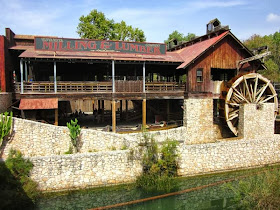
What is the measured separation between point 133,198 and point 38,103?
8.97 metres

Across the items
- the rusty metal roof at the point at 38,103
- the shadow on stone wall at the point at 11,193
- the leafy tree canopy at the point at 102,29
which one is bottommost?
the shadow on stone wall at the point at 11,193

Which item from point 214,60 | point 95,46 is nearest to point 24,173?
point 95,46

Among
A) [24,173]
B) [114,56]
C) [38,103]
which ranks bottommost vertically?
[24,173]

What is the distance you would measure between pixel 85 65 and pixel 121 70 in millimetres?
3365

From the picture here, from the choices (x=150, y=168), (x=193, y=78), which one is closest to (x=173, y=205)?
(x=150, y=168)

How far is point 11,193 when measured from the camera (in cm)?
948

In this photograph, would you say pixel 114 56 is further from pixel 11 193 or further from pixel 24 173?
pixel 11 193

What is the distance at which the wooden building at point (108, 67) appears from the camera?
16109 mm

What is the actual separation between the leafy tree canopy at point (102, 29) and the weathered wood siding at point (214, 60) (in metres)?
17.5

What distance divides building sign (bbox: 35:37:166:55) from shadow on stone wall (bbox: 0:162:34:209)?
30.6 ft

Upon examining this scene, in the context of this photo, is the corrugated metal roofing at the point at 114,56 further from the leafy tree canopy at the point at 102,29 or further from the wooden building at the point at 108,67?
the leafy tree canopy at the point at 102,29

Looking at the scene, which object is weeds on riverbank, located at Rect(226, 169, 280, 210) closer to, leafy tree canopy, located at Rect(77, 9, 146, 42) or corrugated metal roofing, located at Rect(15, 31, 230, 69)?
corrugated metal roofing, located at Rect(15, 31, 230, 69)

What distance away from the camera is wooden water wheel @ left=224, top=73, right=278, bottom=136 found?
18.2 meters

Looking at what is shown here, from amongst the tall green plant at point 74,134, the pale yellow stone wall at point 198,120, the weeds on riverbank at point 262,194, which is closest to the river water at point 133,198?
the weeds on riverbank at point 262,194
